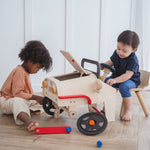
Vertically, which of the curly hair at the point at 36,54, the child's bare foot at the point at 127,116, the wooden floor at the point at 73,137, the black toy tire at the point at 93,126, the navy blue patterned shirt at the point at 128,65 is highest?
the curly hair at the point at 36,54

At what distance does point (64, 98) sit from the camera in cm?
→ 125

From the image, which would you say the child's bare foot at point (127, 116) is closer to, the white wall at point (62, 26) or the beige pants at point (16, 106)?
the beige pants at point (16, 106)

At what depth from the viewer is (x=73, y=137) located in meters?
1.26

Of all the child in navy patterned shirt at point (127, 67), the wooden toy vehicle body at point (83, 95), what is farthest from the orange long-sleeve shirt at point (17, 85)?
the child in navy patterned shirt at point (127, 67)

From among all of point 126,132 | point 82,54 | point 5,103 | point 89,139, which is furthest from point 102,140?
point 82,54

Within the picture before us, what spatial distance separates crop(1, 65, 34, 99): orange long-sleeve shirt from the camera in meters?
1.52

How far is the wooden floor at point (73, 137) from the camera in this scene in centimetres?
116

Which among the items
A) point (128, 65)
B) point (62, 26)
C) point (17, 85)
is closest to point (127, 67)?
point (128, 65)

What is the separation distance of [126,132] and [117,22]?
4.36 feet

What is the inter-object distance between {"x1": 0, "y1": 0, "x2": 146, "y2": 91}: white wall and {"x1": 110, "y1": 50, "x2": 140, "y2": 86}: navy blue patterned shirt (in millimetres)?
712

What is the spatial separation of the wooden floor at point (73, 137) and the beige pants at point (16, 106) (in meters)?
0.05

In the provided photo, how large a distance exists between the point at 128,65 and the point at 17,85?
2.26 feet

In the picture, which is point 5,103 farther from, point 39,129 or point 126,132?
point 126,132

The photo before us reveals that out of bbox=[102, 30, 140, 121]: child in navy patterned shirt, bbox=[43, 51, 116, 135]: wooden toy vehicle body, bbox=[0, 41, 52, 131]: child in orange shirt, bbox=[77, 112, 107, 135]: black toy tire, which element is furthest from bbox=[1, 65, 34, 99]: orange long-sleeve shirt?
bbox=[102, 30, 140, 121]: child in navy patterned shirt
